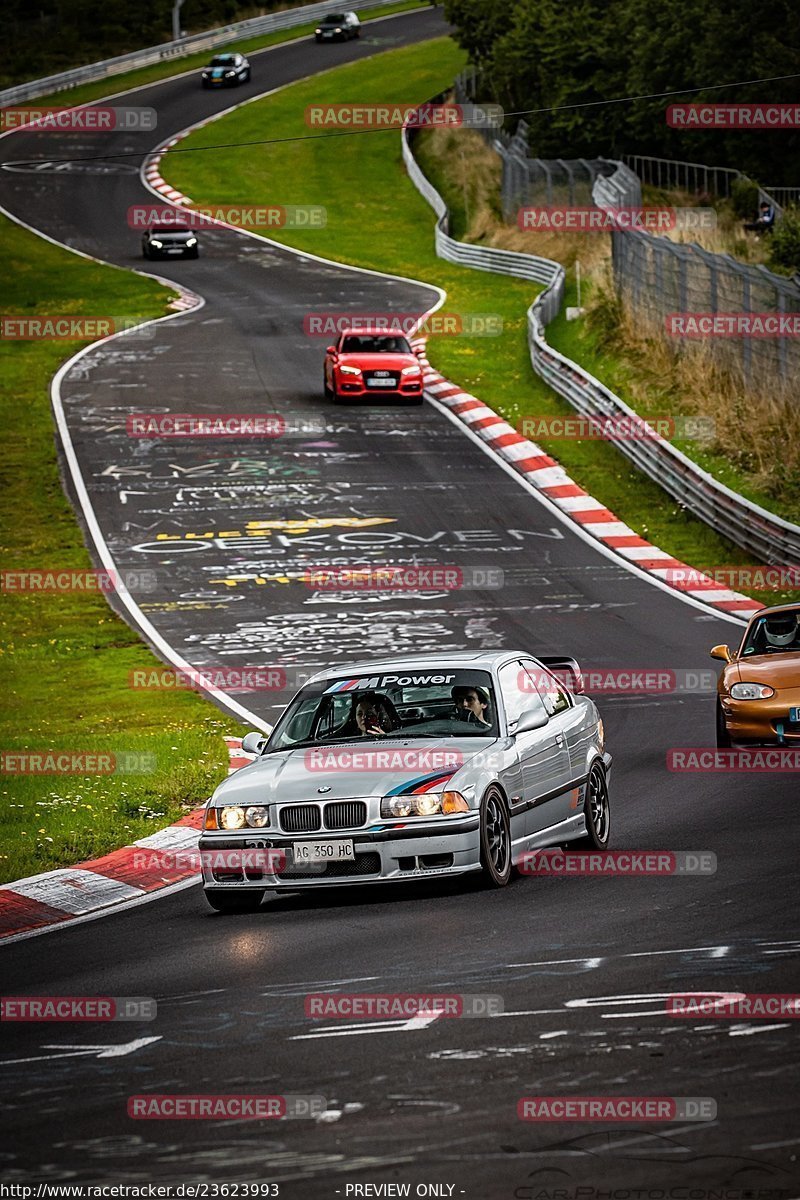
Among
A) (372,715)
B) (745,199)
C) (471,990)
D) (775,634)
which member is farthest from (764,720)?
(745,199)

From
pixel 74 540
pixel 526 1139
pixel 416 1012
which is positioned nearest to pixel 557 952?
pixel 416 1012

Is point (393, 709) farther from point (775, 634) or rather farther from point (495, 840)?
point (775, 634)

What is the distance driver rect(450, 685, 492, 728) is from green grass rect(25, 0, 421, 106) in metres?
75.5

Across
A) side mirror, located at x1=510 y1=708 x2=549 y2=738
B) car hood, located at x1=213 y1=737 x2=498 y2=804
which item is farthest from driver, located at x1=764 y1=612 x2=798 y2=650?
car hood, located at x1=213 y1=737 x2=498 y2=804

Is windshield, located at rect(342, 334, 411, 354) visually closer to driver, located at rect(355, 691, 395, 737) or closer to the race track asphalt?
the race track asphalt

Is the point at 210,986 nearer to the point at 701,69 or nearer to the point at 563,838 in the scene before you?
the point at 563,838

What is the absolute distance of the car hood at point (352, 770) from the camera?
10680 millimetres

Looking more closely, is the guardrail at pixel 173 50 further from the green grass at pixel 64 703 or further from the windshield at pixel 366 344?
the windshield at pixel 366 344

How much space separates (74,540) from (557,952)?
20.8 meters

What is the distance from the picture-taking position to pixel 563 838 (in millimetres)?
11812

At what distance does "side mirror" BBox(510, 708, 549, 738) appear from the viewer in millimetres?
11484

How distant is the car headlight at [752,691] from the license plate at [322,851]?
5991 mm

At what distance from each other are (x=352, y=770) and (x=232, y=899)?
100cm

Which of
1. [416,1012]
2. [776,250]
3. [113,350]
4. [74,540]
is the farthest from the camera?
[113,350]
